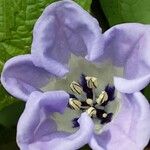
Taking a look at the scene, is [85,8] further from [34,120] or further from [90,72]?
[34,120]

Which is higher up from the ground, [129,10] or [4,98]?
[129,10]

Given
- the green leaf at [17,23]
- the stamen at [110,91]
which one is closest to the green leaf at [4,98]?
the green leaf at [17,23]

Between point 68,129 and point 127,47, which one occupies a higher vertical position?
point 127,47

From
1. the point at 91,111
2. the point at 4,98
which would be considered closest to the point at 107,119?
the point at 91,111

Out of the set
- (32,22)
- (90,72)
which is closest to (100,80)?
(90,72)

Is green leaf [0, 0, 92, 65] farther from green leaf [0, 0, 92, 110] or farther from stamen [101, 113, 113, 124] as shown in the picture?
stamen [101, 113, 113, 124]

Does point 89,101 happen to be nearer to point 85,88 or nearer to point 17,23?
point 85,88
